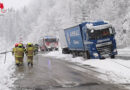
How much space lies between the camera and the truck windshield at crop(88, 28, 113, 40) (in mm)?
17797

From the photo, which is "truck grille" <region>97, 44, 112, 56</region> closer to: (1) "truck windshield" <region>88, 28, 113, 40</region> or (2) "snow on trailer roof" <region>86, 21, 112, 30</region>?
(1) "truck windshield" <region>88, 28, 113, 40</region>

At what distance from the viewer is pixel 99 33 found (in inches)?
706

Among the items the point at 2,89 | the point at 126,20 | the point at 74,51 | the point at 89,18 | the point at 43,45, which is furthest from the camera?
the point at 89,18

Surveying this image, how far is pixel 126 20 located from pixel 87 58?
899 inches

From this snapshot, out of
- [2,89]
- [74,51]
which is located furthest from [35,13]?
[2,89]

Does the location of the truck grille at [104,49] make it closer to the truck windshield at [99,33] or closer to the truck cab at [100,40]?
the truck cab at [100,40]

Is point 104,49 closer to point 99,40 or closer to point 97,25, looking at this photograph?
point 99,40

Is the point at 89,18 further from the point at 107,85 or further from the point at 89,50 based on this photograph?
the point at 107,85

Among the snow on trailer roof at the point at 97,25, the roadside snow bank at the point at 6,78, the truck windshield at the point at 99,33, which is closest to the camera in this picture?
the roadside snow bank at the point at 6,78

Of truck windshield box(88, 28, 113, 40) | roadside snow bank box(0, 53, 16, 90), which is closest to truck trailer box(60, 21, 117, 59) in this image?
truck windshield box(88, 28, 113, 40)

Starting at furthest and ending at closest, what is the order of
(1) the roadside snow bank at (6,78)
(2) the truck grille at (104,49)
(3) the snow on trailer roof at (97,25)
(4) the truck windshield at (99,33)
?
(3) the snow on trailer roof at (97,25), (4) the truck windshield at (99,33), (2) the truck grille at (104,49), (1) the roadside snow bank at (6,78)

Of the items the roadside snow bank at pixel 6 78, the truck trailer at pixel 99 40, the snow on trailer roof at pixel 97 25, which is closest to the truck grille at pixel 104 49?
the truck trailer at pixel 99 40

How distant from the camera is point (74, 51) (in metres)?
23.4

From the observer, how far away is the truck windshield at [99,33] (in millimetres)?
17797
